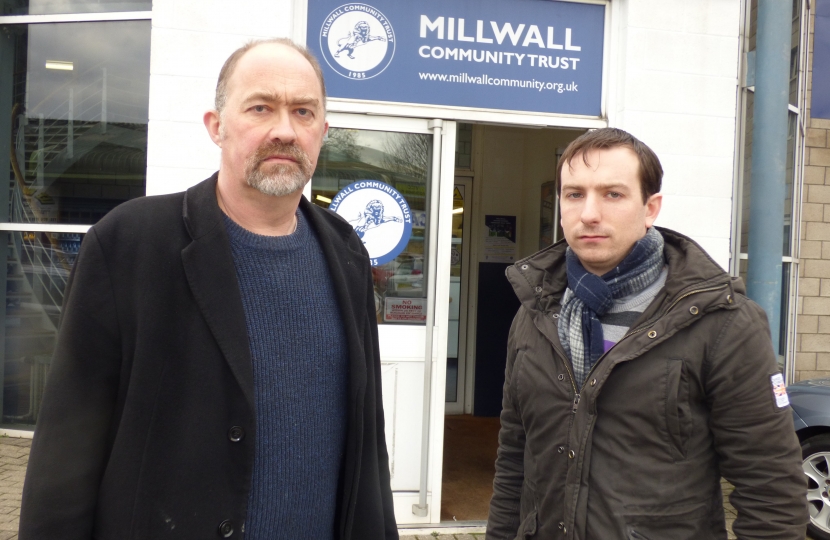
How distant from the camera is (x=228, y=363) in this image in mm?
1603

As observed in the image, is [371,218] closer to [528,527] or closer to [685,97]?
[685,97]

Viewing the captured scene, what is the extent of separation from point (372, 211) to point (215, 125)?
273 centimetres

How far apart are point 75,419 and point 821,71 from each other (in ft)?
25.9

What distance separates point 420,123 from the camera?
4570 millimetres

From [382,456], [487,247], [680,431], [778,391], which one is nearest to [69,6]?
[487,247]

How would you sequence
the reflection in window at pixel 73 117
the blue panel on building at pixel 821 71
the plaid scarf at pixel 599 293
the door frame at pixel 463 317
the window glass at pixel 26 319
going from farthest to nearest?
the door frame at pixel 463 317, the blue panel on building at pixel 821 71, the window glass at pixel 26 319, the reflection in window at pixel 73 117, the plaid scarf at pixel 599 293

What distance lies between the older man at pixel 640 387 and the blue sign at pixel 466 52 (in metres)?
2.64

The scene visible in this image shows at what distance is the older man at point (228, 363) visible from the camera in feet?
4.96

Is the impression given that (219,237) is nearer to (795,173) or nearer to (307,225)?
(307,225)

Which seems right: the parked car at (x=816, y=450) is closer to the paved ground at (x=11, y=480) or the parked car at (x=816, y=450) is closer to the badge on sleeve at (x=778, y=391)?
the badge on sleeve at (x=778, y=391)

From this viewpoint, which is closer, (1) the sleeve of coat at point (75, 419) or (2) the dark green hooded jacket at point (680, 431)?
(1) the sleeve of coat at point (75, 419)

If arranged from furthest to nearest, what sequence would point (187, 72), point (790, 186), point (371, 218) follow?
point (790, 186), point (371, 218), point (187, 72)

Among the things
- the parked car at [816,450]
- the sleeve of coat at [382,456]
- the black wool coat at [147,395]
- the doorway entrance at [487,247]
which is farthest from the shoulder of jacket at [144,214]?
the doorway entrance at [487,247]

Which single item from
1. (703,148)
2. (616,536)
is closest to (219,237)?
(616,536)
